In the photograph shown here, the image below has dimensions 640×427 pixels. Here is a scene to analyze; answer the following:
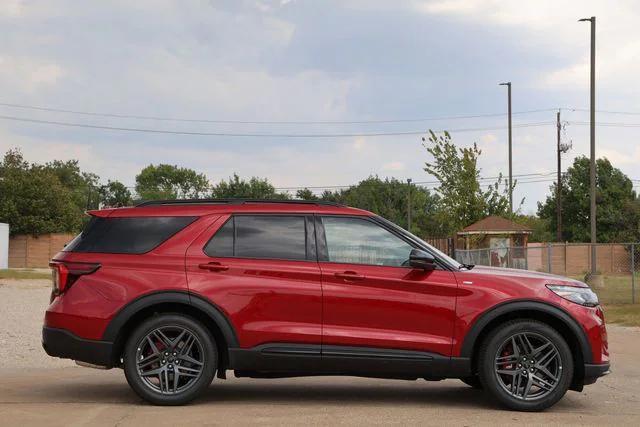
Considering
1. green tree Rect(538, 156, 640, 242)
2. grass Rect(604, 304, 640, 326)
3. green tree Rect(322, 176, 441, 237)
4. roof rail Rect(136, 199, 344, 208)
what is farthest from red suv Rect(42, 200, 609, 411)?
green tree Rect(322, 176, 441, 237)

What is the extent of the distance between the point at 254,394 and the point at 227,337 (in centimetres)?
127

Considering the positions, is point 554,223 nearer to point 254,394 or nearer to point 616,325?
point 616,325

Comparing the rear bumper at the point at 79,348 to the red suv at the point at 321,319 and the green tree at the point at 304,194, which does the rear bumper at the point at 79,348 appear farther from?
the green tree at the point at 304,194

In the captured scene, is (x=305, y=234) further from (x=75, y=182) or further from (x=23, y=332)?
(x=75, y=182)

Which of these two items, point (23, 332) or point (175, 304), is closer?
point (175, 304)

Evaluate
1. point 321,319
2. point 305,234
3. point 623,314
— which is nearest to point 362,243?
point 305,234

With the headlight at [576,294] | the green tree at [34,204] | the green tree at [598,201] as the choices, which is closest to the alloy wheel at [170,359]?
the headlight at [576,294]

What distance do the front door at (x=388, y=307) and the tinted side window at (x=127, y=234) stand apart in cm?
142

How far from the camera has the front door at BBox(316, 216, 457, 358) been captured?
7.52 meters

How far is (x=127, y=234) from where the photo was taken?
25.8 ft

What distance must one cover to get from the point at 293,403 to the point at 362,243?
1568mm

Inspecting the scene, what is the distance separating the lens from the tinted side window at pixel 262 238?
25.6ft

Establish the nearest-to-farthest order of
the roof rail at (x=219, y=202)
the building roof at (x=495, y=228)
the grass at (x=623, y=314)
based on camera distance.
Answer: the roof rail at (x=219, y=202) < the grass at (x=623, y=314) < the building roof at (x=495, y=228)

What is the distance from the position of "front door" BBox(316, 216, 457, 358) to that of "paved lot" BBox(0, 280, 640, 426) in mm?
604
